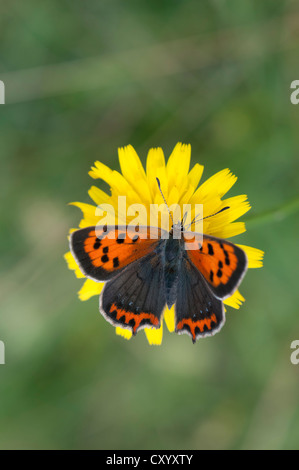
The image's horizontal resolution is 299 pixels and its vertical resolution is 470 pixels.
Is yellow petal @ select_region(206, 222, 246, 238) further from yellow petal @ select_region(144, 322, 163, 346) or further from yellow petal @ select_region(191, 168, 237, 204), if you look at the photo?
yellow petal @ select_region(144, 322, 163, 346)

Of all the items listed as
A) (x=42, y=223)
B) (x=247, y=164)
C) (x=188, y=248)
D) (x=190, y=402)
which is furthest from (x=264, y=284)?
(x=42, y=223)

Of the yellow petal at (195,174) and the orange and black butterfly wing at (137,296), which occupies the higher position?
the yellow petal at (195,174)

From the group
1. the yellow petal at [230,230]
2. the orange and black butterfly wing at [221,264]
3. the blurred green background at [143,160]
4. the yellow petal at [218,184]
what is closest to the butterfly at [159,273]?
the orange and black butterfly wing at [221,264]

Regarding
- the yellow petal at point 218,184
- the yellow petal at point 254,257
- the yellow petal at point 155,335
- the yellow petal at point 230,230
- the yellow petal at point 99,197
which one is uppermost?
the yellow petal at point 218,184

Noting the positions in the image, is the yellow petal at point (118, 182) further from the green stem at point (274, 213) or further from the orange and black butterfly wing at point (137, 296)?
the green stem at point (274, 213)

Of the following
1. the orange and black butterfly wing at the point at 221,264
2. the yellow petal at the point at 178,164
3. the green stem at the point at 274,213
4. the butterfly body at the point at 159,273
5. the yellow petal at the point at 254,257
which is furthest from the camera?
the yellow petal at the point at 178,164

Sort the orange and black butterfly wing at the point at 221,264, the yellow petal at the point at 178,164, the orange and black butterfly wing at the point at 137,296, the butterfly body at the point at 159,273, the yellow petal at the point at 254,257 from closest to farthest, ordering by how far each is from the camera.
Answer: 1. the orange and black butterfly wing at the point at 221,264
2. the butterfly body at the point at 159,273
3. the orange and black butterfly wing at the point at 137,296
4. the yellow petal at the point at 254,257
5. the yellow petal at the point at 178,164

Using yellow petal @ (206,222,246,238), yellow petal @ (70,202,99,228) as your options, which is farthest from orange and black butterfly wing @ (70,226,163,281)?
yellow petal @ (206,222,246,238)

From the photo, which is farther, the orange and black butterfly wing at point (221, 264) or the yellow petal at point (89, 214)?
the yellow petal at point (89, 214)
